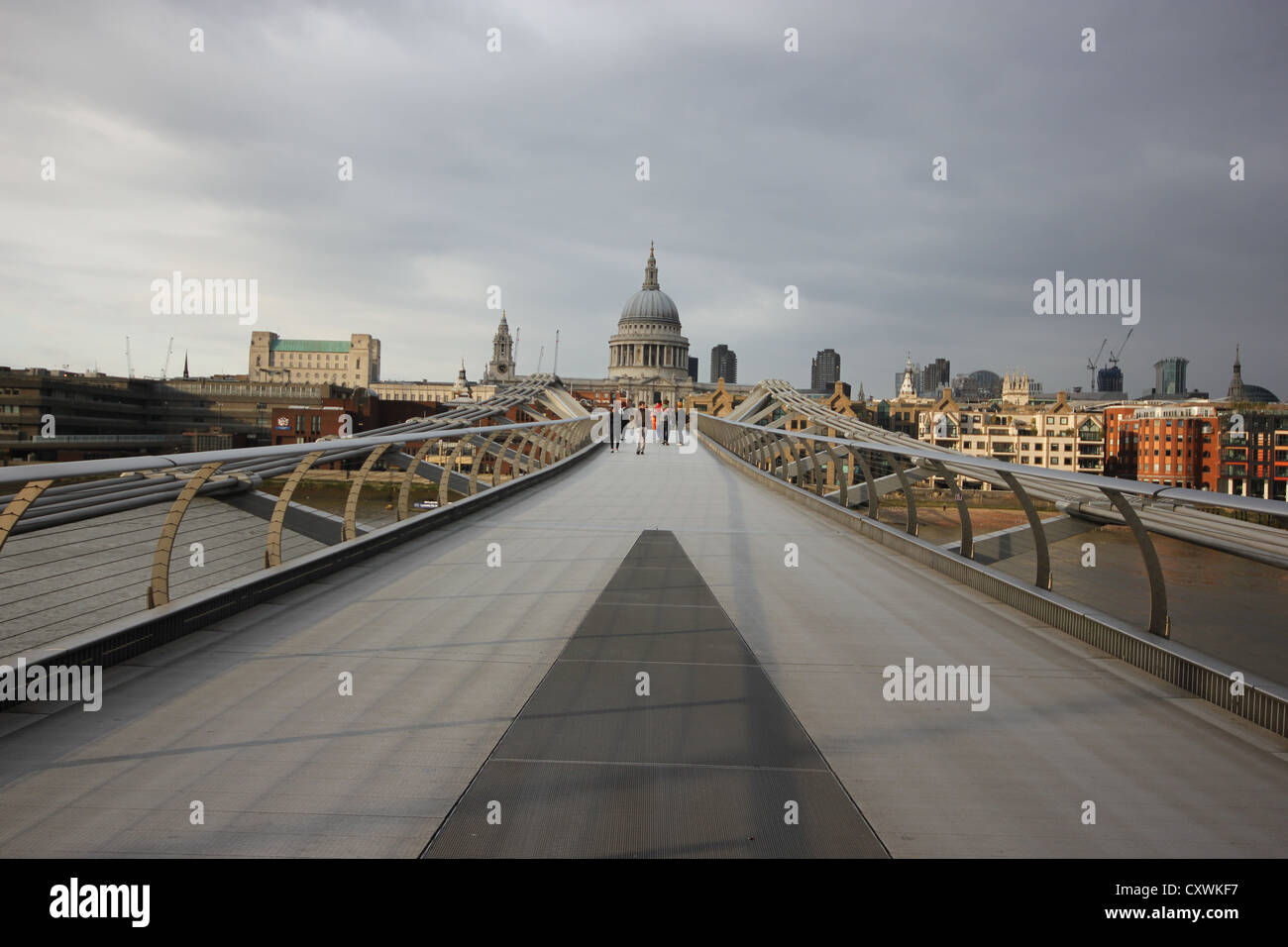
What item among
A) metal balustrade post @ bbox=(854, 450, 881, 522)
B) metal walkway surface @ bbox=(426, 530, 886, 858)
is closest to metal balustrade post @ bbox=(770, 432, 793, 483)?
metal balustrade post @ bbox=(854, 450, 881, 522)

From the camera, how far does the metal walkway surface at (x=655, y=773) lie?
8.22 feet

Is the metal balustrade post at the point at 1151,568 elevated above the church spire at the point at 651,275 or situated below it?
below

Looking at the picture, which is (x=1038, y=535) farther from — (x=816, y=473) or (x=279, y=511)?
(x=816, y=473)

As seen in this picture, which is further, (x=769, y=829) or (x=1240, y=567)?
(x=1240, y=567)

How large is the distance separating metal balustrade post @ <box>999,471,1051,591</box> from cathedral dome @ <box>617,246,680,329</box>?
136 metres

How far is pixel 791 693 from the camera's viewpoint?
3900 mm

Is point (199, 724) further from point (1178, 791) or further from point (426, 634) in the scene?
point (1178, 791)

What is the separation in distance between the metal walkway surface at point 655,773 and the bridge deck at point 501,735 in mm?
60

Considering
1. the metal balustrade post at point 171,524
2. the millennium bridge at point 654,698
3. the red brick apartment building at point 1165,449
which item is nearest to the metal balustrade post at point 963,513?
the millennium bridge at point 654,698

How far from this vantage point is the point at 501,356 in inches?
6009

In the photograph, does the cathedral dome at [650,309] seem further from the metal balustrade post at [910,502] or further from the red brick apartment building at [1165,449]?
the metal balustrade post at [910,502]
